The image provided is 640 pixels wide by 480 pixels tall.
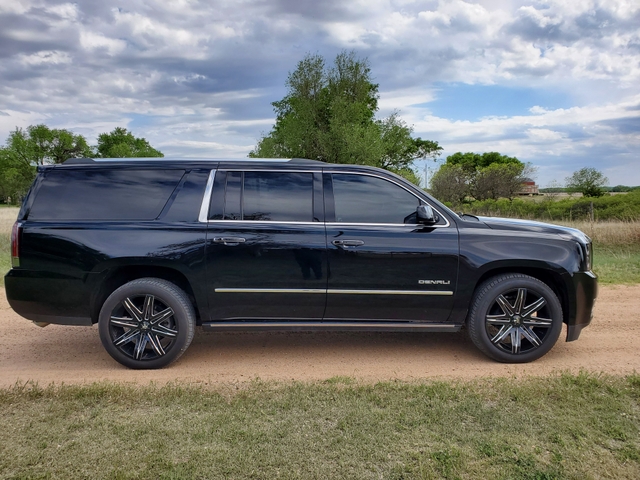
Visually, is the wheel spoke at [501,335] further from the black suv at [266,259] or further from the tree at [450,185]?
the tree at [450,185]

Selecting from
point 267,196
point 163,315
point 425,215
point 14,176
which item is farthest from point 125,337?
point 14,176

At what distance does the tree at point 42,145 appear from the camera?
7469 cm

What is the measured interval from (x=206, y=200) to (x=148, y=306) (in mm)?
1137

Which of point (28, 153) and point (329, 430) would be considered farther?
point (28, 153)

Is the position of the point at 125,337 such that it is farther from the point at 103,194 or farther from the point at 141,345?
the point at 103,194

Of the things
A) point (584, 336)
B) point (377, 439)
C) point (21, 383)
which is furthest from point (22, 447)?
point (584, 336)

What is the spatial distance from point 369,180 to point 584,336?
10.6ft

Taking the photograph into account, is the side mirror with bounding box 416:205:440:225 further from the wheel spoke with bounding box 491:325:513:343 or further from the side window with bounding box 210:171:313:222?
the wheel spoke with bounding box 491:325:513:343

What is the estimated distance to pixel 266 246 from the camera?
4867 millimetres

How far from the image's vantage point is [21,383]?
4.57 m

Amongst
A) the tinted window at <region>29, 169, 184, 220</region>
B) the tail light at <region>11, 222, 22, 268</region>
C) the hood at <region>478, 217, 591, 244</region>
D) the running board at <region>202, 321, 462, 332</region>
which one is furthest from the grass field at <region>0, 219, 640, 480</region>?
the tinted window at <region>29, 169, 184, 220</region>

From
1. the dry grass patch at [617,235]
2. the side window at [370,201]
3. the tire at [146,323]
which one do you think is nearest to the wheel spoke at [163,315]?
the tire at [146,323]

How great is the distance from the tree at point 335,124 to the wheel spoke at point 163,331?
40.6 metres

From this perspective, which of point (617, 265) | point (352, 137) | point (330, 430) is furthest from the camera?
point (352, 137)
